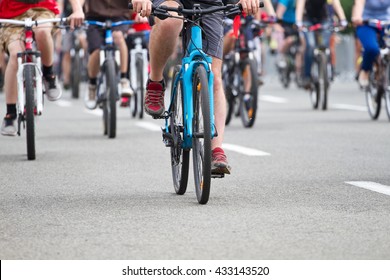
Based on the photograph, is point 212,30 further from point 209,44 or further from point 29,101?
point 29,101

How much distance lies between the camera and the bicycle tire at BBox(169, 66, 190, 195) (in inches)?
320

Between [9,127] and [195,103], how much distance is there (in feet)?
12.1

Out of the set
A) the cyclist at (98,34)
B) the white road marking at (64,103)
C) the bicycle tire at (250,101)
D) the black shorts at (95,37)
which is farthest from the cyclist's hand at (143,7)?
the white road marking at (64,103)

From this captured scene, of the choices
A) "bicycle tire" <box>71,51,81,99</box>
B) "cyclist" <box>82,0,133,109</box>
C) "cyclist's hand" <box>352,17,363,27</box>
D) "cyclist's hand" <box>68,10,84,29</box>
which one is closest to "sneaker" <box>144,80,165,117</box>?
"cyclist's hand" <box>68,10,84,29</box>

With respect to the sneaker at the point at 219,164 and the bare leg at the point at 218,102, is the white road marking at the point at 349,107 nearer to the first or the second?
the bare leg at the point at 218,102

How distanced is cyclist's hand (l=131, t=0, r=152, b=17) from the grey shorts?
35 cm

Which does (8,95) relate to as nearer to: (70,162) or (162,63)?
(70,162)

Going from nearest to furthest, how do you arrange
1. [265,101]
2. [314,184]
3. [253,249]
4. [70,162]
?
[253,249] < [314,184] < [70,162] < [265,101]

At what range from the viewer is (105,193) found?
8562 millimetres

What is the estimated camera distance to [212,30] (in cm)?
811

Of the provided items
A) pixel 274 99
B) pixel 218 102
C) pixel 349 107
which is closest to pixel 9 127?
pixel 218 102

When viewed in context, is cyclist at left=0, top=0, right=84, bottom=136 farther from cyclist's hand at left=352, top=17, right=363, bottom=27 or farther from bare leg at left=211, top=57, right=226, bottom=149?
cyclist's hand at left=352, top=17, right=363, bottom=27
